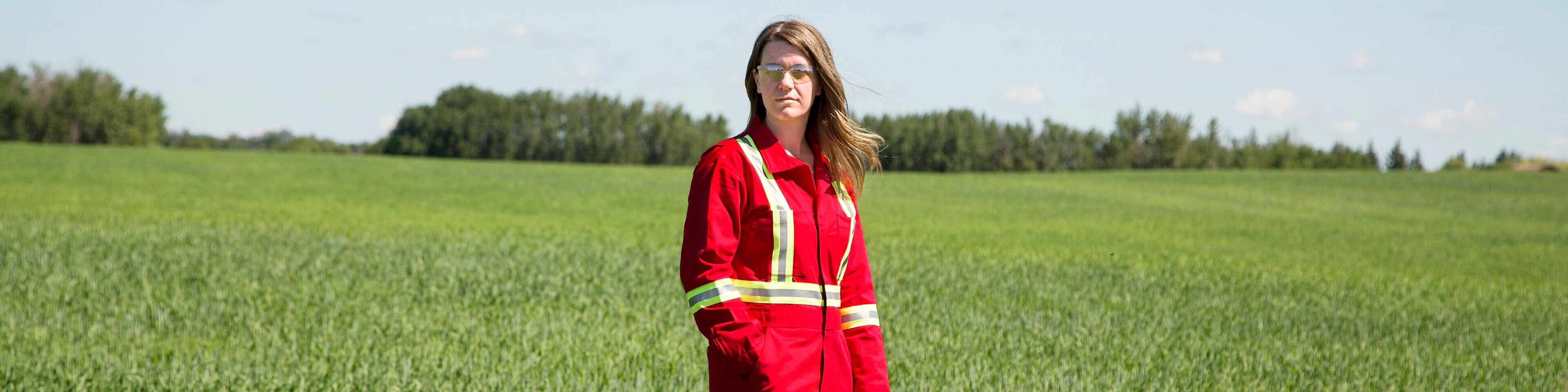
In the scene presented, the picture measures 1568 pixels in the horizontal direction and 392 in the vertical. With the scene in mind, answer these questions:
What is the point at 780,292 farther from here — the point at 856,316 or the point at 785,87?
the point at 785,87

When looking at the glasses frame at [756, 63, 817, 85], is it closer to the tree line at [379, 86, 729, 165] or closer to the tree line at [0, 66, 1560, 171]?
the tree line at [0, 66, 1560, 171]

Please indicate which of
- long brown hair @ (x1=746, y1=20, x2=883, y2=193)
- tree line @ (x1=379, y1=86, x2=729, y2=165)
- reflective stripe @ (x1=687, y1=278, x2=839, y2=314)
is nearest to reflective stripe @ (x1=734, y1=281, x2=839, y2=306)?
reflective stripe @ (x1=687, y1=278, x2=839, y2=314)

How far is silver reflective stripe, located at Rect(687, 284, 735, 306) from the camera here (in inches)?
94.3

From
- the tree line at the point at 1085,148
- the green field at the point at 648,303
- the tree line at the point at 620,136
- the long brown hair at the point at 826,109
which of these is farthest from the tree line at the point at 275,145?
the long brown hair at the point at 826,109

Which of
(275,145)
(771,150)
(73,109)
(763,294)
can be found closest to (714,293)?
(763,294)

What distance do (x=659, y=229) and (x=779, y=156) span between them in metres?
16.4

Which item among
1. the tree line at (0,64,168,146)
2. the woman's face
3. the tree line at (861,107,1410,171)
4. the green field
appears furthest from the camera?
the tree line at (861,107,1410,171)

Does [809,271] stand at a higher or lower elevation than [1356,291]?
higher

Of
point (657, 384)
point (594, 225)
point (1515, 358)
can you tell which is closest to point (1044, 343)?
point (657, 384)

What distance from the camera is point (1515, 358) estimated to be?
7.86 m

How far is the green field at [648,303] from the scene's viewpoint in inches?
252

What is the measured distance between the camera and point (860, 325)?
9.36 feet

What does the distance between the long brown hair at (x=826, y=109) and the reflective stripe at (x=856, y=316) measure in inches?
14.6

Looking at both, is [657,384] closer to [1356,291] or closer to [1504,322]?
[1504,322]
